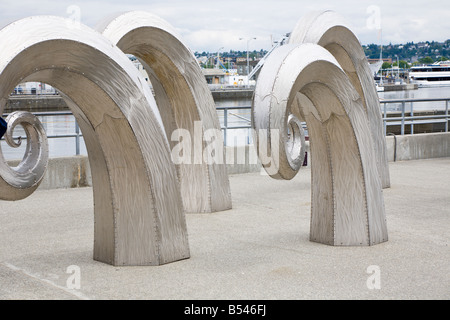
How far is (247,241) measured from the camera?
8031 millimetres

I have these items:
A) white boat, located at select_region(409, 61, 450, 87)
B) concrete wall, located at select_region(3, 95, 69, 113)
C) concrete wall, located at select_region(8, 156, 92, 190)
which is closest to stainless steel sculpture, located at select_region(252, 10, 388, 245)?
concrete wall, located at select_region(8, 156, 92, 190)

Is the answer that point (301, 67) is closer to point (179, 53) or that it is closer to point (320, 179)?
point (320, 179)

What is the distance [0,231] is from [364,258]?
4438 mm

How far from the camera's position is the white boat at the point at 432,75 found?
11875cm

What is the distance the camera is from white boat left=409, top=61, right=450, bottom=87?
390 feet

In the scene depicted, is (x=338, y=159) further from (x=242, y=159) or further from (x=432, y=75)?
(x=432, y=75)

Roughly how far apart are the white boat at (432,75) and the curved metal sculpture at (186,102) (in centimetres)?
11266

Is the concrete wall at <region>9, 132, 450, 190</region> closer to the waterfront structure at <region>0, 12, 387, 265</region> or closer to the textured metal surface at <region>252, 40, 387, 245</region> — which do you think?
the waterfront structure at <region>0, 12, 387, 265</region>

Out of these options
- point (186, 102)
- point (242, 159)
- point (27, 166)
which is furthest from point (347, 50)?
point (27, 166)

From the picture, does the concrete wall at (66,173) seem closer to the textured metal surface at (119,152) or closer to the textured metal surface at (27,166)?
the textured metal surface at (27,166)
